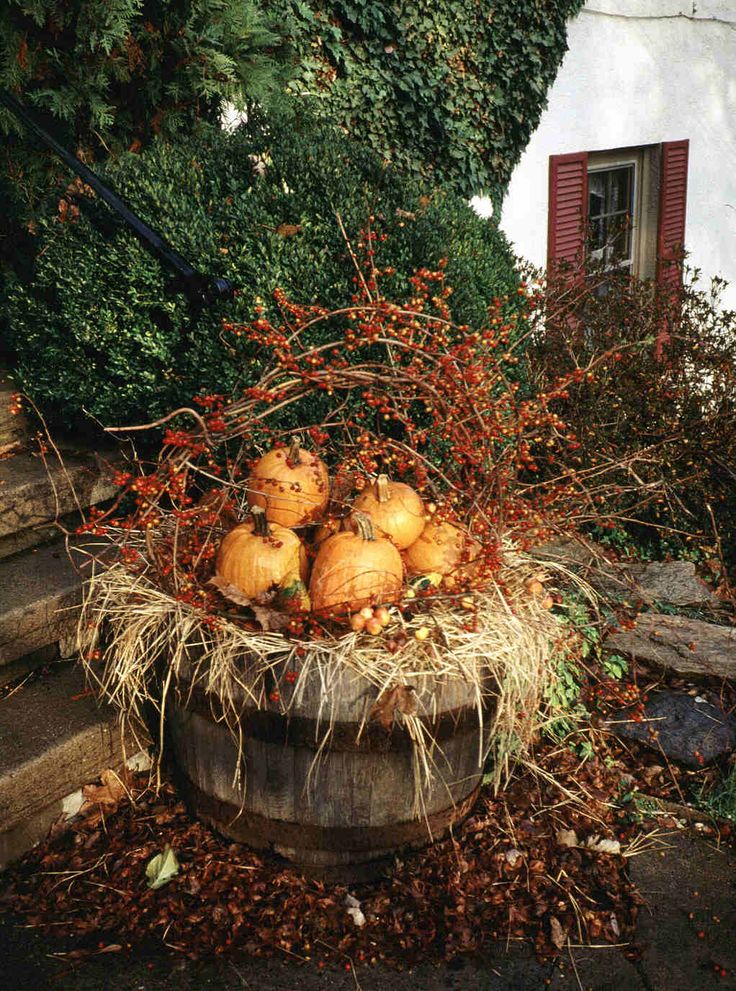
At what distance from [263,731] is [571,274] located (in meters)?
4.77

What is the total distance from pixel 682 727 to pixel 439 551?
1.36m

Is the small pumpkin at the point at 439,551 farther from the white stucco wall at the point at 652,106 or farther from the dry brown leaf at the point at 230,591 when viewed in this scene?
the white stucco wall at the point at 652,106

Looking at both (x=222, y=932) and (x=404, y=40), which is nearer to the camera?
(x=222, y=932)

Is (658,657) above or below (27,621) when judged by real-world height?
below

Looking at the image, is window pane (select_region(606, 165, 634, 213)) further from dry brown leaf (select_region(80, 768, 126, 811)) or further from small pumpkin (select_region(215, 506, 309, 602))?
dry brown leaf (select_region(80, 768, 126, 811))

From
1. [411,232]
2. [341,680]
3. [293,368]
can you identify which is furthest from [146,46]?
[341,680]

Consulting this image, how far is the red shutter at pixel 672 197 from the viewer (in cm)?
823

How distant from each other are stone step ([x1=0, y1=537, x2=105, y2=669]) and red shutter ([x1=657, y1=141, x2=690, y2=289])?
6671mm

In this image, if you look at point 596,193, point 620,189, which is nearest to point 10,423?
point 596,193

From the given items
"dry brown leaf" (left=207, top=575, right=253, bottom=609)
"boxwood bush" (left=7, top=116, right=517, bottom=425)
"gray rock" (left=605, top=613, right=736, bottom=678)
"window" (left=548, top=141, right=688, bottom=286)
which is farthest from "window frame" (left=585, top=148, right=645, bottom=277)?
"dry brown leaf" (left=207, top=575, right=253, bottom=609)

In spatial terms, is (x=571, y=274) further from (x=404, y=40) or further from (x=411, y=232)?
(x=411, y=232)

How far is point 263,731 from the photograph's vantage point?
7.67ft

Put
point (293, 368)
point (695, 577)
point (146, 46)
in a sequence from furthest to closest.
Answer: point (695, 577), point (146, 46), point (293, 368)

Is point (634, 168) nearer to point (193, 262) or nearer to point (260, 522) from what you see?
point (193, 262)
